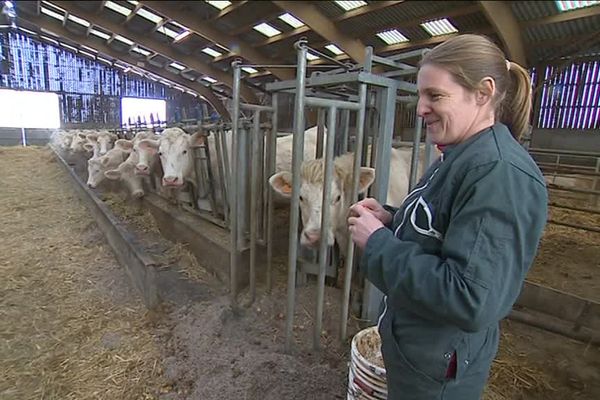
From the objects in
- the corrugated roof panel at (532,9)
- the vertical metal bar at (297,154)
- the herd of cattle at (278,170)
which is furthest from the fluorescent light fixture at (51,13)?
the vertical metal bar at (297,154)

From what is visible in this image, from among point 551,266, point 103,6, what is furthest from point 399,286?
point 103,6

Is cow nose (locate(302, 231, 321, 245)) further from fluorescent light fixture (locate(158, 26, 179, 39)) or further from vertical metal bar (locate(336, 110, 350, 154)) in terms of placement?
fluorescent light fixture (locate(158, 26, 179, 39))

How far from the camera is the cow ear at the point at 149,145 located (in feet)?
15.9

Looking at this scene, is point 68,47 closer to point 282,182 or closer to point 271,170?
point 271,170

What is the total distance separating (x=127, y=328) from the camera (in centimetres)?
258

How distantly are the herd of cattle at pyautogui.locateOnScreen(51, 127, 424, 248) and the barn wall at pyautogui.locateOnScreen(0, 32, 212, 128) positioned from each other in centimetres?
1424

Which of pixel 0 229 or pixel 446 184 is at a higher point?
pixel 446 184

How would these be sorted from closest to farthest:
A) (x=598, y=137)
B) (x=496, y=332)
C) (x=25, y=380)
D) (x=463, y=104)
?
(x=463, y=104) → (x=496, y=332) → (x=25, y=380) → (x=598, y=137)

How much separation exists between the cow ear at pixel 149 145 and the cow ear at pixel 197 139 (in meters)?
0.75

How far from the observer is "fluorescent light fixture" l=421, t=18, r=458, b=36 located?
23.7 ft

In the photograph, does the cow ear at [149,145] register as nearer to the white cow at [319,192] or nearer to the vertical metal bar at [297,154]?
the white cow at [319,192]

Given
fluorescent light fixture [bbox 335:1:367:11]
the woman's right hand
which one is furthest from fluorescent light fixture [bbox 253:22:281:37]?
the woman's right hand

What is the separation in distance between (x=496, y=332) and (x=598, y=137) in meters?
9.16

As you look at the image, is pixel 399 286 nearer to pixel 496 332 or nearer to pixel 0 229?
pixel 496 332
